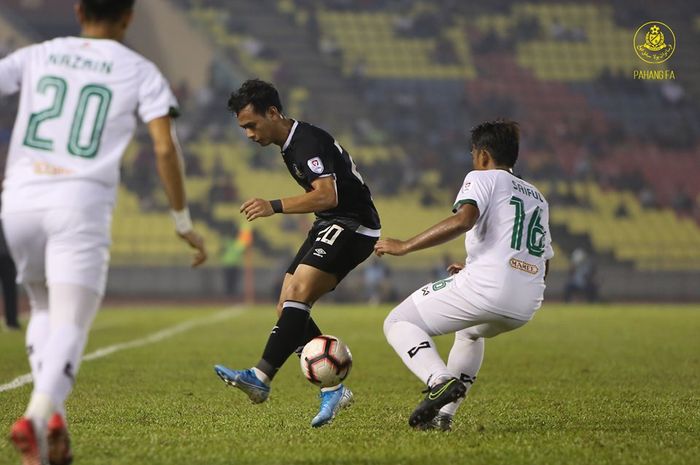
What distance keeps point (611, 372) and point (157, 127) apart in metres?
7.02

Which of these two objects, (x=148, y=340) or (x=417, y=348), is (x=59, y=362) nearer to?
(x=417, y=348)

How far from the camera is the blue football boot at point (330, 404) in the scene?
6465mm

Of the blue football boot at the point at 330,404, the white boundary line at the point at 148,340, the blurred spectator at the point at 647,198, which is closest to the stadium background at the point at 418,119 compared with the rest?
the blurred spectator at the point at 647,198

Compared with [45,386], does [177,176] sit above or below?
above

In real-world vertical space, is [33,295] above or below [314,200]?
below

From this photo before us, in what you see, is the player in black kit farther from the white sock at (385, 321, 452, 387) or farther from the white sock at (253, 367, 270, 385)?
the white sock at (385, 321, 452, 387)

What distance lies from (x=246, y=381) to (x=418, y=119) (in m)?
33.5

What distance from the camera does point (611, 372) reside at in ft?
34.8

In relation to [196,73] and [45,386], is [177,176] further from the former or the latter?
[196,73]

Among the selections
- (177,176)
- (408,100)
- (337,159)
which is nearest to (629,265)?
(408,100)

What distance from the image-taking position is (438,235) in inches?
231

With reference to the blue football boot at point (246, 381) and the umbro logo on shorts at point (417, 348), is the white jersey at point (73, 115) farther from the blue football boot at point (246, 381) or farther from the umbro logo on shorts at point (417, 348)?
the umbro logo on shorts at point (417, 348)

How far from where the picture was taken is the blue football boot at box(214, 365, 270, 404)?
6.37 metres

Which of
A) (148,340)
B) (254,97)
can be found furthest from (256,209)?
(148,340)
